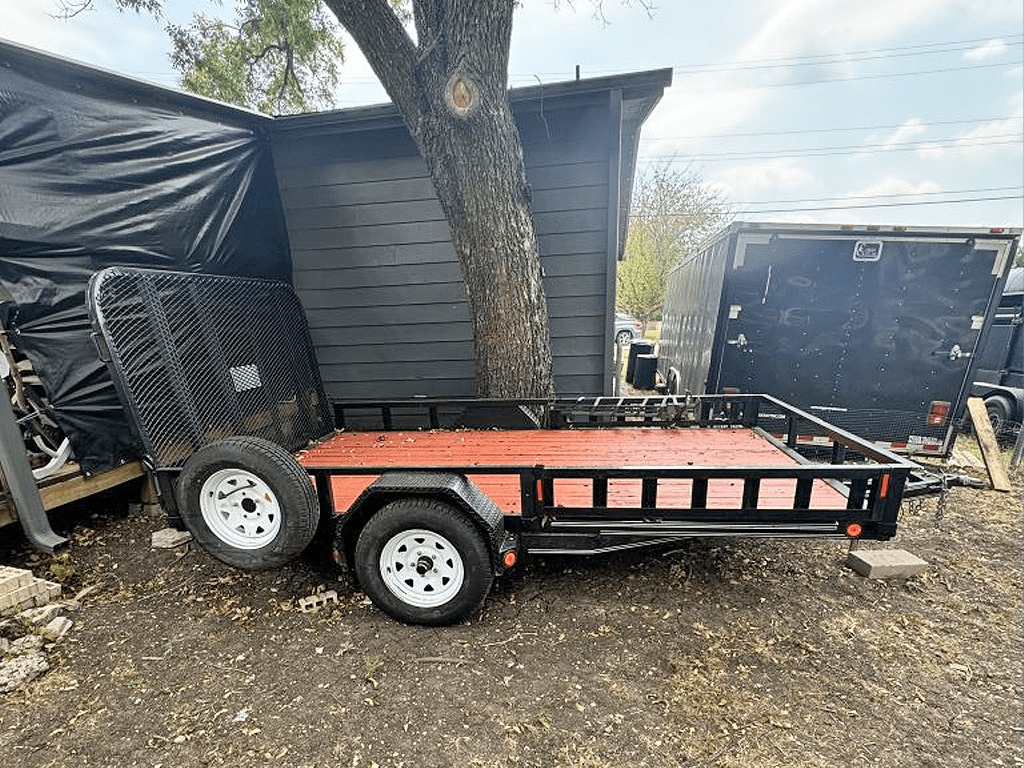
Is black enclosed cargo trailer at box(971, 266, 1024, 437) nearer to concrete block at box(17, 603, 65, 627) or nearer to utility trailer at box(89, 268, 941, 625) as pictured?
utility trailer at box(89, 268, 941, 625)

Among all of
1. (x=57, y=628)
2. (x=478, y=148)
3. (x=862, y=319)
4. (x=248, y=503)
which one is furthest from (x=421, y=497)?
(x=862, y=319)

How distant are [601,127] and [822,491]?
12.4 feet

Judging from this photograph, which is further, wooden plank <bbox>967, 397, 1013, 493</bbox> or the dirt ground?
wooden plank <bbox>967, 397, 1013, 493</bbox>

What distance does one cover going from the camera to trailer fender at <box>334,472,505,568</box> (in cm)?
223

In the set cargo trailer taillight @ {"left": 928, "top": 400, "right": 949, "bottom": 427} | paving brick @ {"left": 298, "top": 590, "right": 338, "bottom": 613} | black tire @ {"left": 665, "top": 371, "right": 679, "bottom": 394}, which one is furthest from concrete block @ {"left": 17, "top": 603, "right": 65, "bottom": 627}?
cargo trailer taillight @ {"left": 928, "top": 400, "right": 949, "bottom": 427}

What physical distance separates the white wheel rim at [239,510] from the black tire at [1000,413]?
332 inches

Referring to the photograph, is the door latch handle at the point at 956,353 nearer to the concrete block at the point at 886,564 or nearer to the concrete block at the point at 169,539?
the concrete block at the point at 886,564

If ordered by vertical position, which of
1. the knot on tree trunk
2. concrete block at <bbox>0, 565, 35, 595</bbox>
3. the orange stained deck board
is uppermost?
the knot on tree trunk

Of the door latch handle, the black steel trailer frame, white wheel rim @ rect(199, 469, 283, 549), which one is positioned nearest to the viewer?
the black steel trailer frame

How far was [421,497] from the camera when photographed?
2318 millimetres

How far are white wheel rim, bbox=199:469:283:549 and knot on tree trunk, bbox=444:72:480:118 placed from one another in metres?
3.00

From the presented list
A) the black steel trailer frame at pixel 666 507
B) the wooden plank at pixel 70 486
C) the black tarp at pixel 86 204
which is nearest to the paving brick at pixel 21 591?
the wooden plank at pixel 70 486

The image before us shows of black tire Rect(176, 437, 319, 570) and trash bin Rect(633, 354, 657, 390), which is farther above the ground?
black tire Rect(176, 437, 319, 570)

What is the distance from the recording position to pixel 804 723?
183 centimetres
